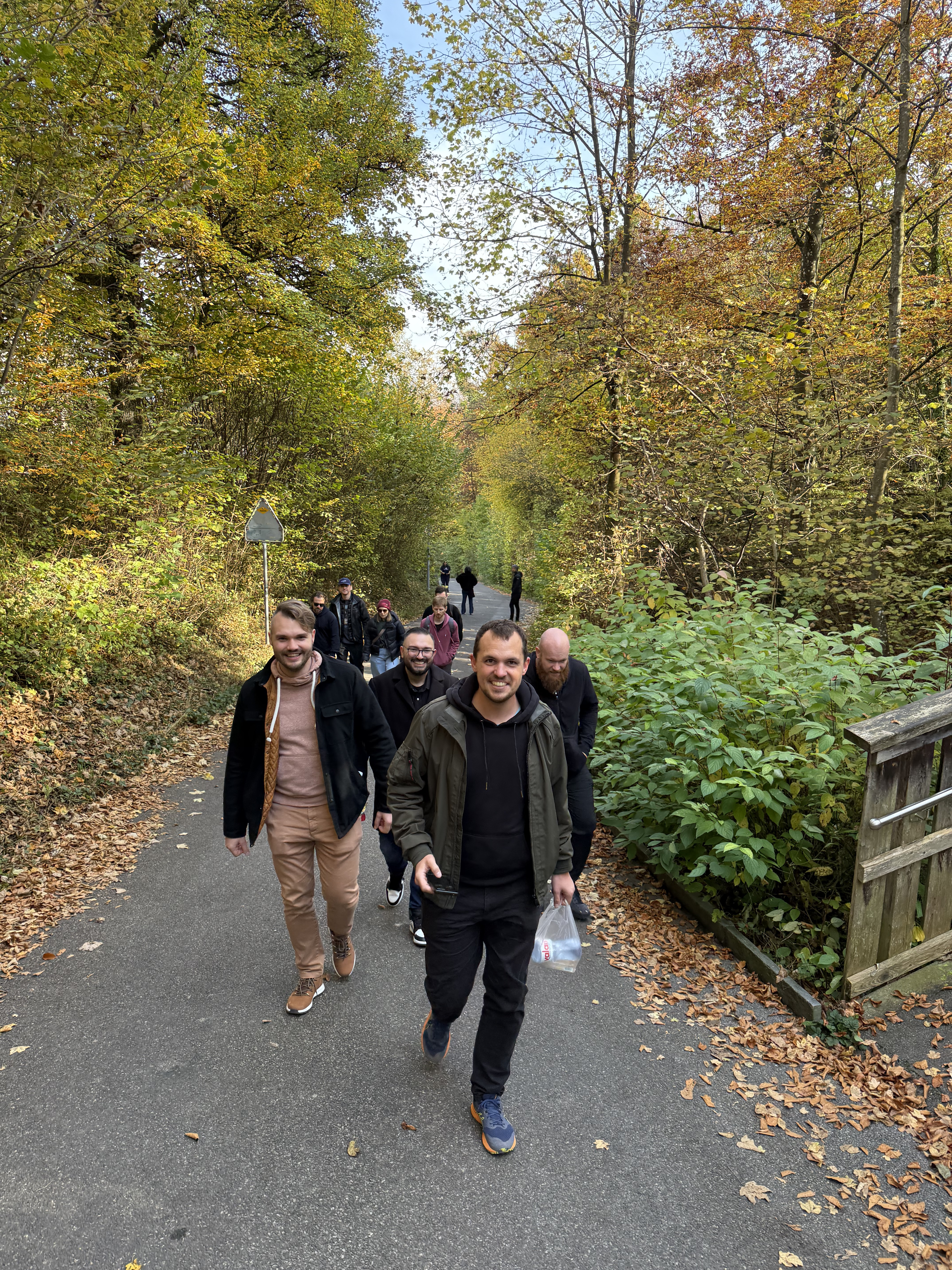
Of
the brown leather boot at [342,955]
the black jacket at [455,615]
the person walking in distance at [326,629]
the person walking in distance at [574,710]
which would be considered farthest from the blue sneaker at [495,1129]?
the person walking in distance at [326,629]

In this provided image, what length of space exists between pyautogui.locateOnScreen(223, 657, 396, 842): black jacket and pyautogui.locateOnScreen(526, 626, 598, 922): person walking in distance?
3.72 feet

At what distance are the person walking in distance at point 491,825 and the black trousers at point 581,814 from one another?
1.56m

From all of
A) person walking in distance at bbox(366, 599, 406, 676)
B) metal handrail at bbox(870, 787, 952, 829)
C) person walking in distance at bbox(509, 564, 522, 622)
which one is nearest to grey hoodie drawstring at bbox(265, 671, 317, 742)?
metal handrail at bbox(870, 787, 952, 829)

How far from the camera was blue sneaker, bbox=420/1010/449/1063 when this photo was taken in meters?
3.25

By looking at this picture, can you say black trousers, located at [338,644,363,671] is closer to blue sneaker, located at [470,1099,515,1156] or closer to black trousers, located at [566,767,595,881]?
black trousers, located at [566,767,595,881]

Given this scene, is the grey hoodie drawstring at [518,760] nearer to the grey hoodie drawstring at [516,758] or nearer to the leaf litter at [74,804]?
the grey hoodie drawstring at [516,758]

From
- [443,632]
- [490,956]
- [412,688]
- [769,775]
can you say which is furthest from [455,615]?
[490,956]

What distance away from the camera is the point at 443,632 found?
7.57 m

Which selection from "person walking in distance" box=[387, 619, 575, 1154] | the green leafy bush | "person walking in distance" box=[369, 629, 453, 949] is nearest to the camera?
"person walking in distance" box=[387, 619, 575, 1154]

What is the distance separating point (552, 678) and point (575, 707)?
0.31 m

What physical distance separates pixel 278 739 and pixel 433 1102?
6.12 ft

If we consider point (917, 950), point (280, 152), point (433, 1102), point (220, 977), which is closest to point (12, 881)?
point (220, 977)

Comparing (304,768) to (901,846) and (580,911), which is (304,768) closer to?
(580,911)

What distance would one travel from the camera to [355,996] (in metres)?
3.95
